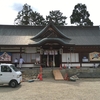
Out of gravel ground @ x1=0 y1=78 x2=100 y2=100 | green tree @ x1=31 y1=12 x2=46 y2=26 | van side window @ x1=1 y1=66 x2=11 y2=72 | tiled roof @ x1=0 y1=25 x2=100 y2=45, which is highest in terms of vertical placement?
green tree @ x1=31 y1=12 x2=46 y2=26

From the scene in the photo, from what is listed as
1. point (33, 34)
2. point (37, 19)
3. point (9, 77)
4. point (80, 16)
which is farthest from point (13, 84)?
point (80, 16)

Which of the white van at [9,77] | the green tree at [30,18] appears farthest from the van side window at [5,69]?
the green tree at [30,18]

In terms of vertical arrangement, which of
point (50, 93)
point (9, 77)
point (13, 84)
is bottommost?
point (50, 93)

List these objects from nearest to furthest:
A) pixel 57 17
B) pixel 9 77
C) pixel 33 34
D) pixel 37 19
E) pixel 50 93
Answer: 1. pixel 50 93
2. pixel 9 77
3. pixel 33 34
4. pixel 37 19
5. pixel 57 17

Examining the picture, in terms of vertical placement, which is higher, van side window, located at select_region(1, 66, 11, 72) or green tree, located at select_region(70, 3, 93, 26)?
green tree, located at select_region(70, 3, 93, 26)

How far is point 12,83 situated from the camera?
9414 millimetres

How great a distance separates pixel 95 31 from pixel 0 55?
1559cm

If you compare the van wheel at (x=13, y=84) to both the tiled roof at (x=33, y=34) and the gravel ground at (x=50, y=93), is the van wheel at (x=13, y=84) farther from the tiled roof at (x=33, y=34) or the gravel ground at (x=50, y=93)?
the tiled roof at (x=33, y=34)

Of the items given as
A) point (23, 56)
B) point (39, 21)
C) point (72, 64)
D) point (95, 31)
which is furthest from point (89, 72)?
point (39, 21)

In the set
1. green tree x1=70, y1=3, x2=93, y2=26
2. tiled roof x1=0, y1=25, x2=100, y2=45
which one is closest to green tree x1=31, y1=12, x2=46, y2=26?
green tree x1=70, y1=3, x2=93, y2=26

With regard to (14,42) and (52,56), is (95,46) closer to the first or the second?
(52,56)

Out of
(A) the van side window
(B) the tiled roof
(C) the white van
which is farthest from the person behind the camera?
(B) the tiled roof

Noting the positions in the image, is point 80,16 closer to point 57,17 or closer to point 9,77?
point 57,17

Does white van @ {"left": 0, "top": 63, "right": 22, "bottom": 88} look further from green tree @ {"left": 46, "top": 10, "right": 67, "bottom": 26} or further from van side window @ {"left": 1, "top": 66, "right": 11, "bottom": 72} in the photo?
green tree @ {"left": 46, "top": 10, "right": 67, "bottom": 26}
